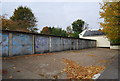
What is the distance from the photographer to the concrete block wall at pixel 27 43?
743 centimetres

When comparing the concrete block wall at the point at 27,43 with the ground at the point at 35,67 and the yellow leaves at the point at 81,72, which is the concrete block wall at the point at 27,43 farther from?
the yellow leaves at the point at 81,72

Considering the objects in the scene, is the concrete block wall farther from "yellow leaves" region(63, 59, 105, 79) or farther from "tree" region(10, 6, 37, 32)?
"tree" region(10, 6, 37, 32)

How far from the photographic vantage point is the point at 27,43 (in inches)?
361

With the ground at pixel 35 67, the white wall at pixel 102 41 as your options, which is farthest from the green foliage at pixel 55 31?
the ground at pixel 35 67

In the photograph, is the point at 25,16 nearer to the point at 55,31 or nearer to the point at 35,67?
the point at 55,31

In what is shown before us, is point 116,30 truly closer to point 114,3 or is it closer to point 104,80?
point 114,3

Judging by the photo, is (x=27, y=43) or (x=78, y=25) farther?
(x=78, y=25)

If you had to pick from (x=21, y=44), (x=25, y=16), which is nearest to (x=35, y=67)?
(x=21, y=44)

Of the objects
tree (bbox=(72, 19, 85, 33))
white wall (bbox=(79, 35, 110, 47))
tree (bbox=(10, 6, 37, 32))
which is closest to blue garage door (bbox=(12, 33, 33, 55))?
tree (bbox=(10, 6, 37, 32))

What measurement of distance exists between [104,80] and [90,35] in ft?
91.5

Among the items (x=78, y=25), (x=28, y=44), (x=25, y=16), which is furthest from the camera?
(x=78, y=25)

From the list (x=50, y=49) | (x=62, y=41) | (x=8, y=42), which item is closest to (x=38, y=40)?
(x=50, y=49)

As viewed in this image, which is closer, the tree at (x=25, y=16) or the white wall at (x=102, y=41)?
the white wall at (x=102, y=41)

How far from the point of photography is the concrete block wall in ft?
24.4
